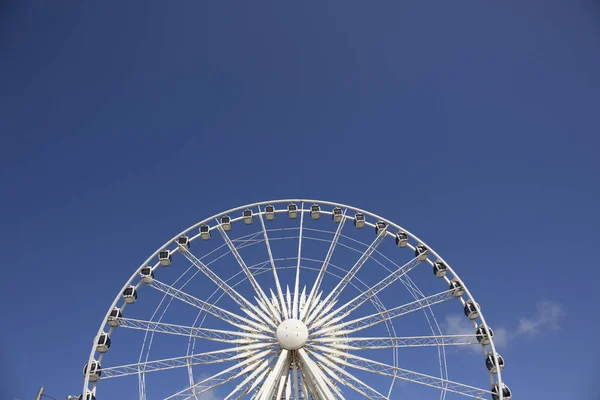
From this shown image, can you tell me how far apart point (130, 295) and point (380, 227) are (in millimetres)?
16176

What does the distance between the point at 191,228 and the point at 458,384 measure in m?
18.2

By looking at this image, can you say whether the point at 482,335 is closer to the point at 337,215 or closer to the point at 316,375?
the point at 316,375

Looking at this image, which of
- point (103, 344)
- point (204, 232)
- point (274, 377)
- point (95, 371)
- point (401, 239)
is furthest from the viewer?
point (204, 232)

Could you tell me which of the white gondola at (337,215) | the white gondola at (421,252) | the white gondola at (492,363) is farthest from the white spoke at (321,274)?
the white gondola at (492,363)

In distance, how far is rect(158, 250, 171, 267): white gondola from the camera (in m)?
25.9

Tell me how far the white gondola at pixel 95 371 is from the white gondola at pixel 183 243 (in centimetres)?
785

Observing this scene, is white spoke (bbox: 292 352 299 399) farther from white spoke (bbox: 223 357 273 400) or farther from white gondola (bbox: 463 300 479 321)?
white gondola (bbox: 463 300 479 321)

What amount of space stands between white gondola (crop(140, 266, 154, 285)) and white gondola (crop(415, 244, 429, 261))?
16657 millimetres

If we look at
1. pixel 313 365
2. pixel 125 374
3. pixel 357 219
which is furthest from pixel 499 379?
pixel 125 374

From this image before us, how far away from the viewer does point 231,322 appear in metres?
22.1

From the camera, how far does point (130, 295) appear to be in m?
24.3

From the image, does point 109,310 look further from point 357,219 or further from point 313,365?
point 357,219

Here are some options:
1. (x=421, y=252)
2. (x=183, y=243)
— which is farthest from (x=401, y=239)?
(x=183, y=243)

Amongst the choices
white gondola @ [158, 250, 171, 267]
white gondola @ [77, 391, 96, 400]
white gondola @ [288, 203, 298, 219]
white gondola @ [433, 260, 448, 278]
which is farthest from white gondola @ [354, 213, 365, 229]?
white gondola @ [77, 391, 96, 400]
